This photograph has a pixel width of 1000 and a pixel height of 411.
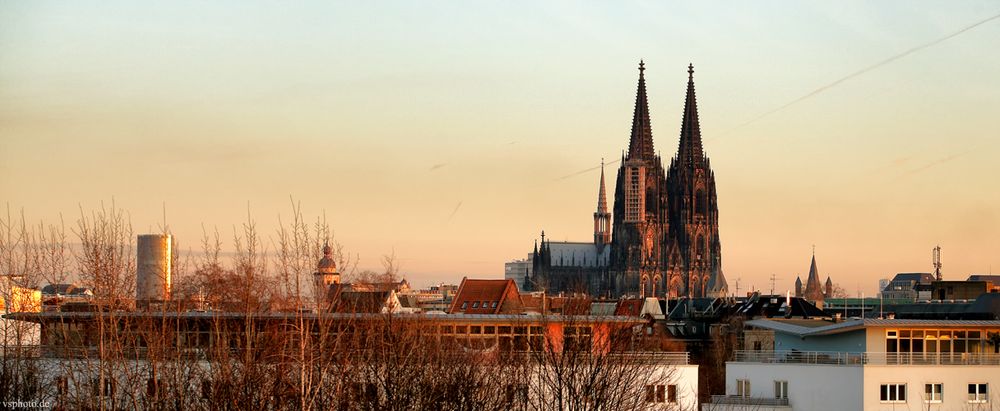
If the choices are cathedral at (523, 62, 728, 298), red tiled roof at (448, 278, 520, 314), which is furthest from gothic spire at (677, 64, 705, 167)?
red tiled roof at (448, 278, 520, 314)

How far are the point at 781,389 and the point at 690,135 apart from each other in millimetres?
149759

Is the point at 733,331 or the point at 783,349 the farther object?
the point at 733,331

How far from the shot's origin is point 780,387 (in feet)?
154

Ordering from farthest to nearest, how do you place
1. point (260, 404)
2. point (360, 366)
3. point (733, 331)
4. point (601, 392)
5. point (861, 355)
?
point (733, 331), point (861, 355), point (360, 366), point (601, 392), point (260, 404)

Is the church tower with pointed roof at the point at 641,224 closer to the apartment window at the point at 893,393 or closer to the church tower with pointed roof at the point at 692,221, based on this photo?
the church tower with pointed roof at the point at 692,221

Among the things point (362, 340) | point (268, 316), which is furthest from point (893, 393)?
point (268, 316)

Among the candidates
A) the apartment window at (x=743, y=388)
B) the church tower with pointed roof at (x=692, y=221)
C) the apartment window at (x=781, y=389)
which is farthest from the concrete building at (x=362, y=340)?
the church tower with pointed roof at (x=692, y=221)

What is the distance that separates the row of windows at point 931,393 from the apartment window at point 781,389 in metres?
2.84

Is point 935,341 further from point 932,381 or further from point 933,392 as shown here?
point 933,392

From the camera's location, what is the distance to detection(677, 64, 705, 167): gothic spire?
640 feet

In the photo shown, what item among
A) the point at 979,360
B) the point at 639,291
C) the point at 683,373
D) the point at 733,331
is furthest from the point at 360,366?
the point at 639,291

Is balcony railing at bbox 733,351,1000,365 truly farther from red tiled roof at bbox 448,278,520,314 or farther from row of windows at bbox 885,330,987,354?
red tiled roof at bbox 448,278,520,314

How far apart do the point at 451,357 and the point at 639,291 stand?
500 ft

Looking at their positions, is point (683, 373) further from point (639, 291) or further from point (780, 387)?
point (639, 291)
